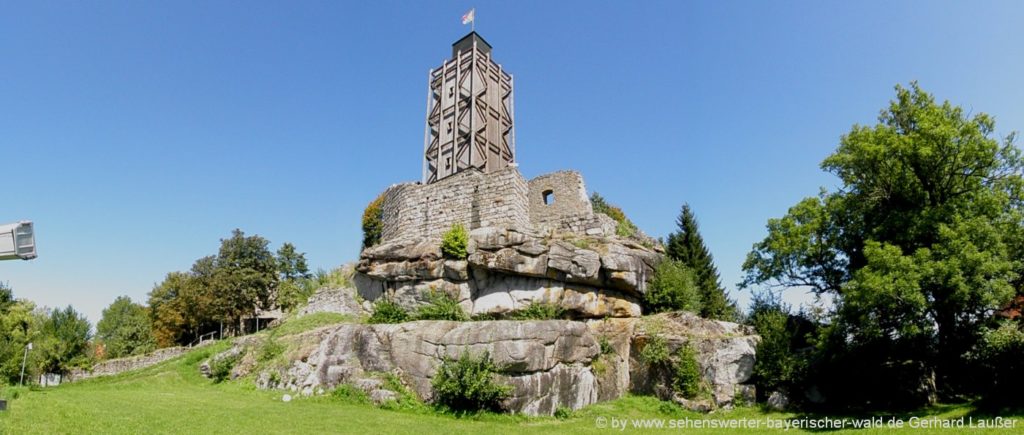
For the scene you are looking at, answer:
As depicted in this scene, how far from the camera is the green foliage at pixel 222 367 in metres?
18.4

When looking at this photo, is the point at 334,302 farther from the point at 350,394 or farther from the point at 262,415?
the point at 262,415

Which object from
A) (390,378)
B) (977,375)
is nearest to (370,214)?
(390,378)

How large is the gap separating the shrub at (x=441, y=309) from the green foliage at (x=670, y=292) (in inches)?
265

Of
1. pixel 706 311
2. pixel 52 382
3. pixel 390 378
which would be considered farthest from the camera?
pixel 52 382

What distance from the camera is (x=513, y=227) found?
19.7 m

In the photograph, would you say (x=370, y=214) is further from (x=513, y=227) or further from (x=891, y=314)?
(x=891, y=314)

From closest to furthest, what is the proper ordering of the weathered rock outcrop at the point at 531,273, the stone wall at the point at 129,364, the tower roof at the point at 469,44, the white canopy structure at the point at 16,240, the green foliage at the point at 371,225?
1. the white canopy structure at the point at 16,240
2. the weathered rock outcrop at the point at 531,273
3. the stone wall at the point at 129,364
4. the green foliage at the point at 371,225
5. the tower roof at the point at 469,44

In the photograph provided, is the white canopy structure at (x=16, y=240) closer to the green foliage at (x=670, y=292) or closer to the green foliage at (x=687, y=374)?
the green foliage at (x=687, y=374)

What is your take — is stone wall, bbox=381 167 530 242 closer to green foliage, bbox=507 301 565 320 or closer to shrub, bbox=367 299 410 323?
shrub, bbox=367 299 410 323

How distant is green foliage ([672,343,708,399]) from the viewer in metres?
15.6

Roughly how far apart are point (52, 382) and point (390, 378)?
25495 millimetres

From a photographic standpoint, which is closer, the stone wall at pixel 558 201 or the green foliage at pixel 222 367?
the green foliage at pixel 222 367

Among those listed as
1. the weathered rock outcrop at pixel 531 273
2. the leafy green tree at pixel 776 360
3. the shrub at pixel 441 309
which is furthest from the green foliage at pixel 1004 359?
the shrub at pixel 441 309

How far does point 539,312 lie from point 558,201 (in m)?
5.86
